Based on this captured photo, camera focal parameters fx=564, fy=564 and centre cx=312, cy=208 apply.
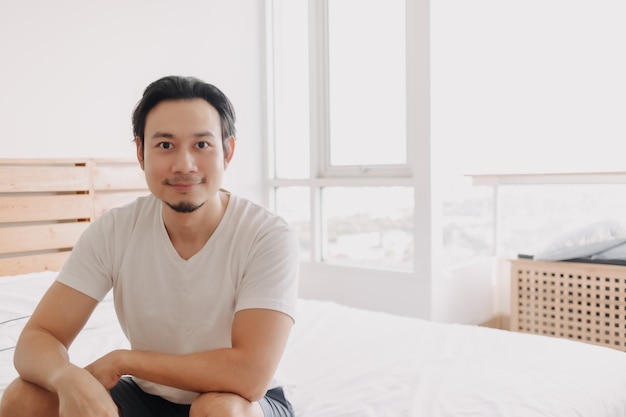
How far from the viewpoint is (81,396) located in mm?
1002

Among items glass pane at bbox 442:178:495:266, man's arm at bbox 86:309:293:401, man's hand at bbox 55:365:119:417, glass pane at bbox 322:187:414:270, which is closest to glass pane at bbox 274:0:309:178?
glass pane at bbox 322:187:414:270

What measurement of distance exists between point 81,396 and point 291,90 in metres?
3.03

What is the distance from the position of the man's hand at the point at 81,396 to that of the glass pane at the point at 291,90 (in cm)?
280

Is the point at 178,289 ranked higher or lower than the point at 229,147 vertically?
lower

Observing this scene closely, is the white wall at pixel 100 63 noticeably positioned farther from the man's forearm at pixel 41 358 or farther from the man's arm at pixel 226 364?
the man's arm at pixel 226 364

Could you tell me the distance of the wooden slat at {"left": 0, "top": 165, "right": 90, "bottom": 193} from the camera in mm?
2387

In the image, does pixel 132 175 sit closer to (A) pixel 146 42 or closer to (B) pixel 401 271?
(A) pixel 146 42

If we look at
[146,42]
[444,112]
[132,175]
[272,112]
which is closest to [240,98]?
[272,112]

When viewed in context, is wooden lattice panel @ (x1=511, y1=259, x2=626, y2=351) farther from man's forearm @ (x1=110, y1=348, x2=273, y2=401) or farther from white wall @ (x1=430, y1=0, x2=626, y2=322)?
man's forearm @ (x1=110, y1=348, x2=273, y2=401)

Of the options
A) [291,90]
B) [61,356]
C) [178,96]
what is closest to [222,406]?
[61,356]

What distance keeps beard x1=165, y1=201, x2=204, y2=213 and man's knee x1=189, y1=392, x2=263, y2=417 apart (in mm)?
373

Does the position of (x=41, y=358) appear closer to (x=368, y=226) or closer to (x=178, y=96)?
(x=178, y=96)

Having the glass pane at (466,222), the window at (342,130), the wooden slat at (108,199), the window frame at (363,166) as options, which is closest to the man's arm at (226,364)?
the wooden slat at (108,199)

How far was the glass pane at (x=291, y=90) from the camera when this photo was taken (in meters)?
3.72
